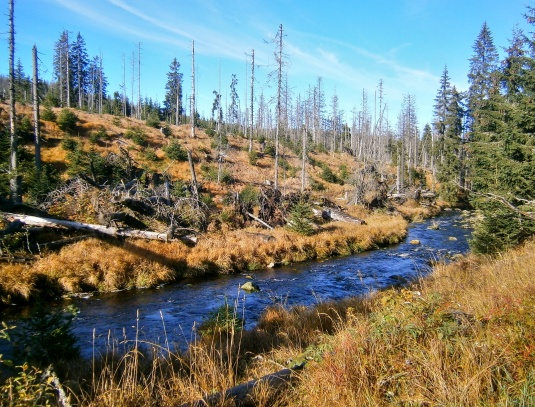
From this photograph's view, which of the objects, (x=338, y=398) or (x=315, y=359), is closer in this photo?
(x=338, y=398)

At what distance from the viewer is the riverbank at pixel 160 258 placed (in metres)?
10.9

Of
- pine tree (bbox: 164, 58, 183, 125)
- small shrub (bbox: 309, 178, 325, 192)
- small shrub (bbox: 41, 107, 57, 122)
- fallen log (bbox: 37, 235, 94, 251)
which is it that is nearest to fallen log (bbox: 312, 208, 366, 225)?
small shrub (bbox: 309, 178, 325, 192)

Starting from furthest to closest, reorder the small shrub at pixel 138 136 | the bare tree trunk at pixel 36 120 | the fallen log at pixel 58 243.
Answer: the small shrub at pixel 138 136 < the bare tree trunk at pixel 36 120 < the fallen log at pixel 58 243

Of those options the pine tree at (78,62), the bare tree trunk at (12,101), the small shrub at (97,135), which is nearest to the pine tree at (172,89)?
the pine tree at (78,62)

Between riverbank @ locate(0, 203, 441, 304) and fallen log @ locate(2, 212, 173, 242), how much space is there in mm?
313

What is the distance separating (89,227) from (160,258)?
9.91ft

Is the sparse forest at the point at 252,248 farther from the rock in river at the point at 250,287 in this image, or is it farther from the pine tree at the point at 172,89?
the pine tree at the point at 172,89

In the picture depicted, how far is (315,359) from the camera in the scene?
12.5ft

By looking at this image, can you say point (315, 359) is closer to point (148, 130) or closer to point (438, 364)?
point (438, 364)

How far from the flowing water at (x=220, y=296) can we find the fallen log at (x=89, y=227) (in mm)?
2761

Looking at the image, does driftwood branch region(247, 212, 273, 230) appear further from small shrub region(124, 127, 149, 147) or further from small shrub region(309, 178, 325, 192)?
small shrub region(124, 127, 149, 147)

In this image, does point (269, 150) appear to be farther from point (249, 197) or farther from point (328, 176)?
point (249, 197)

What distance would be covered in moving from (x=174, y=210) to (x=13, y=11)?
15.1 metres

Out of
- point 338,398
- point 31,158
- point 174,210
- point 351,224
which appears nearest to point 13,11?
point 31,158
